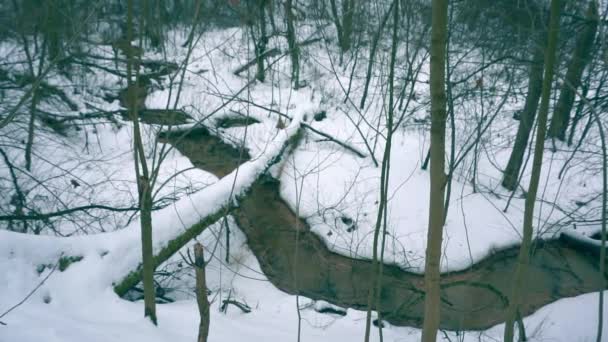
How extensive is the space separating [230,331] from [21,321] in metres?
1.85

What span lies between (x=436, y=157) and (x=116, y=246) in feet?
12.3

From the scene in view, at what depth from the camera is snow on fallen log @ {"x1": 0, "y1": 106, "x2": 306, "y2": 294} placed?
14.4ft

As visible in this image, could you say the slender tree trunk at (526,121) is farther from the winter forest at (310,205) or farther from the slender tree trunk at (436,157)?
the slender tree trunk at (436,157)

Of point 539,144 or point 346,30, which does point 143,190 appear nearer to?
point 539,144

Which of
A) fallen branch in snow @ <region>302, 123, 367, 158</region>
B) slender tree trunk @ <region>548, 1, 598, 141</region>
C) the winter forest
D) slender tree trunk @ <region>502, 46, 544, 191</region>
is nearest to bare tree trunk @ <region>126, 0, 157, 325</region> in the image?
the winter forest

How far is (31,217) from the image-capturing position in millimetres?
4910

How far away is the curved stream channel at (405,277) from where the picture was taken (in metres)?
6.17

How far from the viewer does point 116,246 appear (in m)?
4.79

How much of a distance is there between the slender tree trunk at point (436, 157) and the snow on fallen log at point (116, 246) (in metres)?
1.66

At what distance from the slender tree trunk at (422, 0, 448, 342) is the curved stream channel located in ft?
10.9

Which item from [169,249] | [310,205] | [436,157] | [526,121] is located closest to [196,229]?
[169,249]

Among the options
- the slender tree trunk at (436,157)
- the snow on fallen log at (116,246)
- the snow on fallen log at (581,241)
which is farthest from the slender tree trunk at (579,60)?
the snow on fallen log at (116,246)

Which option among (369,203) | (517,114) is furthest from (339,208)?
(517,114)

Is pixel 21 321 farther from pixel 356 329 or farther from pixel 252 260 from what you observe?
pixel 252 260
